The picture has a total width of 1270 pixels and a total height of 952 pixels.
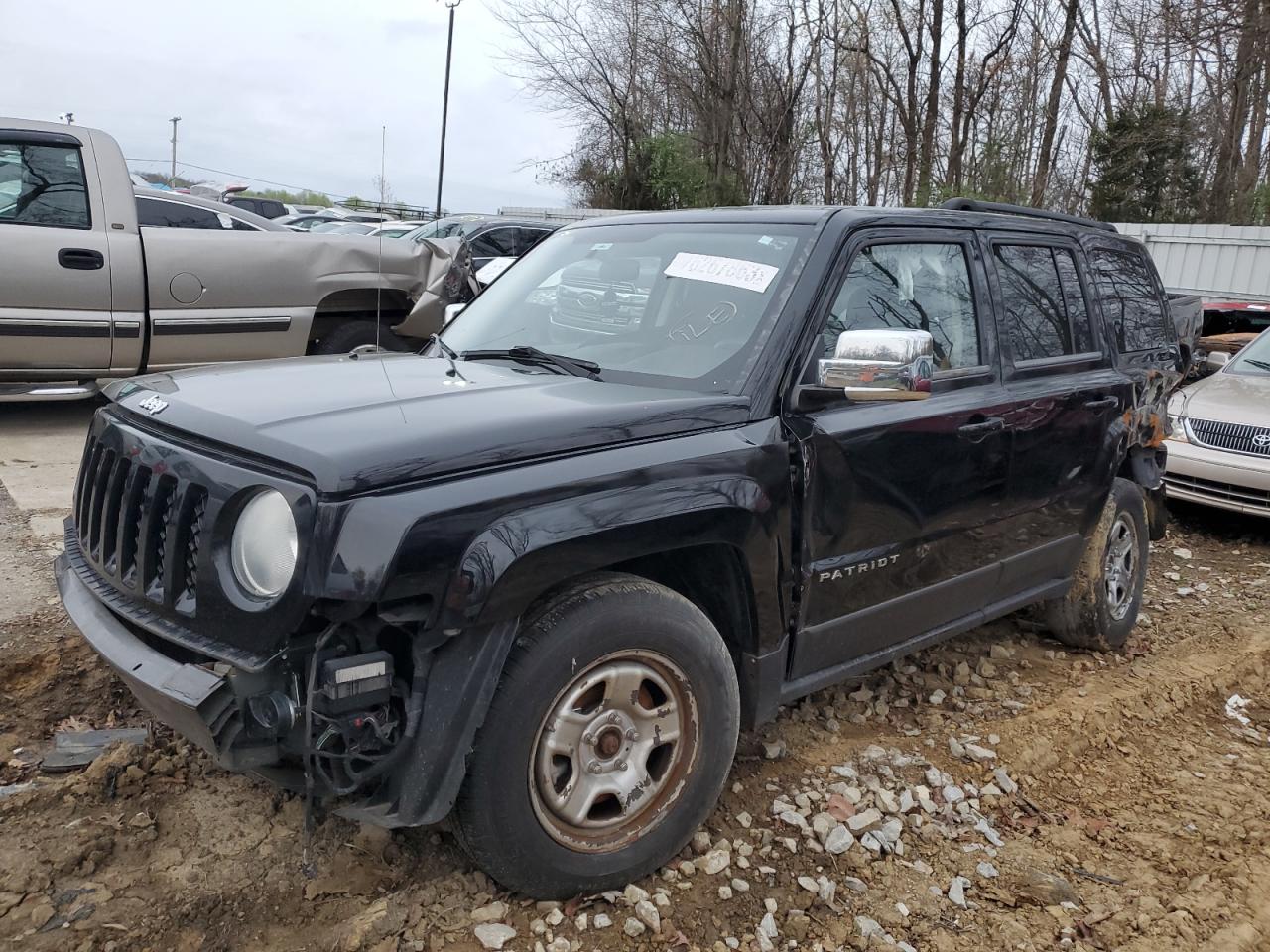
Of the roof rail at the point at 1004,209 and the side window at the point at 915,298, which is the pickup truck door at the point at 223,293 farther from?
the side window at the point at 915,298

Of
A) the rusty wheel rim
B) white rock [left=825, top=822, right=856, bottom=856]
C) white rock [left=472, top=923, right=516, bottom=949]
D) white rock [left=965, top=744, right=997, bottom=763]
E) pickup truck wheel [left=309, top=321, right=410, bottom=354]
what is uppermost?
pickup truck wheel [left=309, top=321, right=410, bottom=354]

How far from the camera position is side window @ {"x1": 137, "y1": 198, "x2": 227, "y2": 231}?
24.5 feet

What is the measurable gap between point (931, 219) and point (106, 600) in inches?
113

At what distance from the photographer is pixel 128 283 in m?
7.07

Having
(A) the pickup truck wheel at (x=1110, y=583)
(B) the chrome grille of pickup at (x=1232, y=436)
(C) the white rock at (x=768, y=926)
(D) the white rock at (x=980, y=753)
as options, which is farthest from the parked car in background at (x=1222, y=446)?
(C) the white rock at (x=768, y=926)

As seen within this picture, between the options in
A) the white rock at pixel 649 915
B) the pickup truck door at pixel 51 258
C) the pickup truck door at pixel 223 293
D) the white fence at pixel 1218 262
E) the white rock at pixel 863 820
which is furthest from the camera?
the white fence at pixel 1218 262

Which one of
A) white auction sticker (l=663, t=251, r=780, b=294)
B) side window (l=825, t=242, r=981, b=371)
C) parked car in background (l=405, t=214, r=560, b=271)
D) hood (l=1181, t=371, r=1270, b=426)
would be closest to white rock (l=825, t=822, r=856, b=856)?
side window (l=825, t=242, r=981, b=371)

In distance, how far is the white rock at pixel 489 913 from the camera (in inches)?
99.2

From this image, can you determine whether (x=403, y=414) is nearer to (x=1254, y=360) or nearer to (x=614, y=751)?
(x=614, y=751)

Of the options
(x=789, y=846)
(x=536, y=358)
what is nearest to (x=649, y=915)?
(x=789, y=846)

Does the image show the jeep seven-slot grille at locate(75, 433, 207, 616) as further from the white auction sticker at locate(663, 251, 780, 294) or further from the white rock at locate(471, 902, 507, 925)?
the white auction sticker at locate(663, 251, 780, 294)

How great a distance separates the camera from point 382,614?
211 centimetres

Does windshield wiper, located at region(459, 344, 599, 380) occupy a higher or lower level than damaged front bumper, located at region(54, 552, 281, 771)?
higher

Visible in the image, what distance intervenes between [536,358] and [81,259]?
16.8 feet
